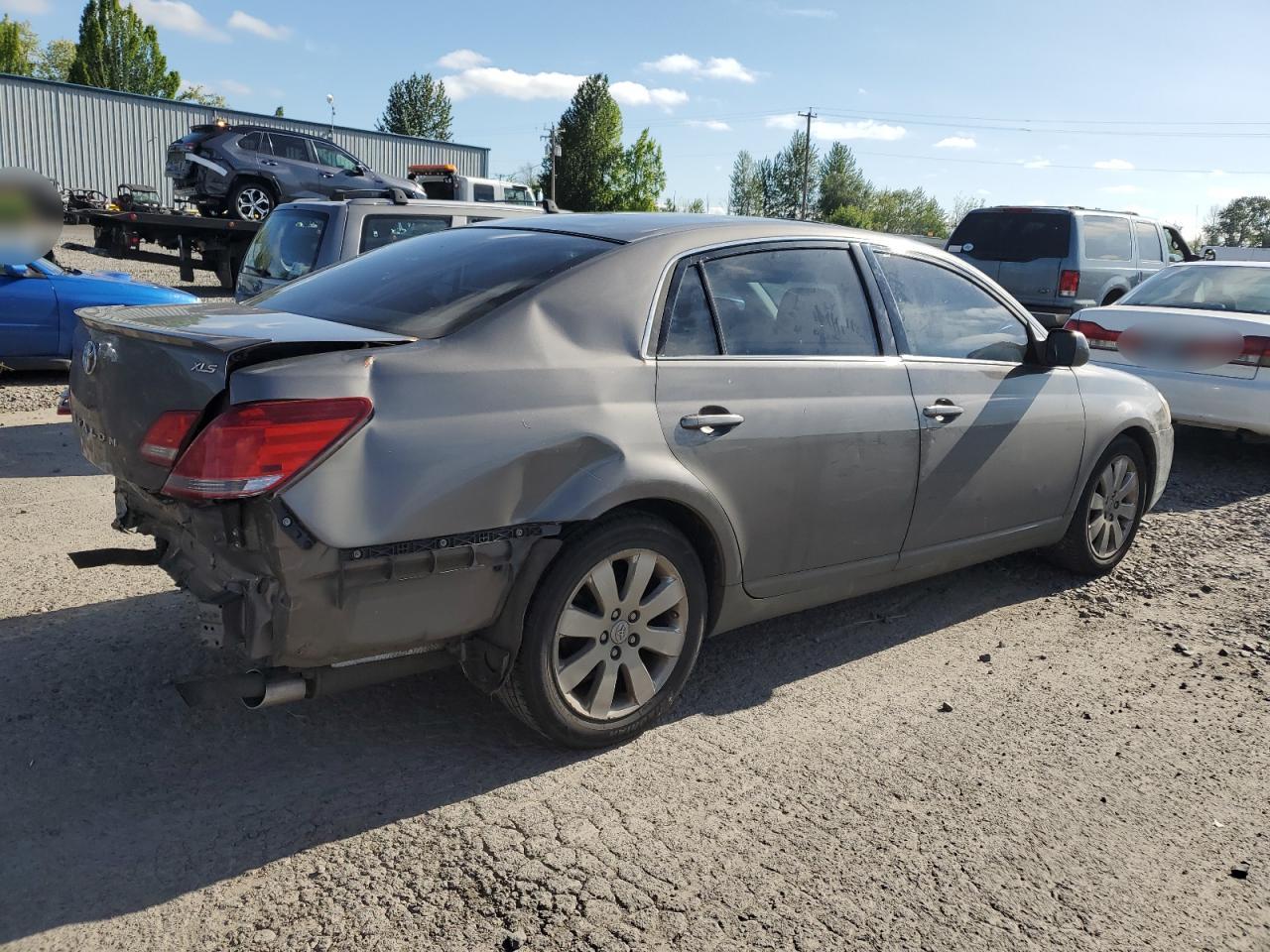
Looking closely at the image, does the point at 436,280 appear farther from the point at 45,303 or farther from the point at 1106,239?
the point at 1106,239

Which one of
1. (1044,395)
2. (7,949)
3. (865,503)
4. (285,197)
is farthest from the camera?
(285,197)

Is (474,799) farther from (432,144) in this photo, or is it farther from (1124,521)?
(432,144)

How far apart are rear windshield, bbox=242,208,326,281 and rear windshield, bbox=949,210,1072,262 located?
891cm

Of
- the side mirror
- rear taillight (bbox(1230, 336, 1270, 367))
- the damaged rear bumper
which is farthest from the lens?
rear taillight (bbox(1230, 336, 1270, 367))

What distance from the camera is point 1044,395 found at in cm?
490

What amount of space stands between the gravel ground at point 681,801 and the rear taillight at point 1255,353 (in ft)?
12.8

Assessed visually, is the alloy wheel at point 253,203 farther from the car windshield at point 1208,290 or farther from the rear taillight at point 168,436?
the rear taillight at point 168,436

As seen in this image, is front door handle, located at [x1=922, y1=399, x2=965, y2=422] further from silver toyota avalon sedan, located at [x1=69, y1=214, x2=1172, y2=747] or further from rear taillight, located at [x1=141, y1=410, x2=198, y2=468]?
rear taillight, located at [x1=141, y1=410, x2=198, y2=468]

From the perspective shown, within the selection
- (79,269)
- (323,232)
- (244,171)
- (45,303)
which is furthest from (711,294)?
(244,171)

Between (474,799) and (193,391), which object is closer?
(193,391)

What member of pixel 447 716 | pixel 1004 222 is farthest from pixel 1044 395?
pixel 1004 222

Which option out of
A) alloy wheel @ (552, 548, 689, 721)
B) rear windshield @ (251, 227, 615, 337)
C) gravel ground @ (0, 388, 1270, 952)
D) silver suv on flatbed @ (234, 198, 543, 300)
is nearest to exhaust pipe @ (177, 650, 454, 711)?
gravel ground @ (0, 388, 1270, 952)

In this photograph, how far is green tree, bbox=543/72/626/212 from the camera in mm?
65562

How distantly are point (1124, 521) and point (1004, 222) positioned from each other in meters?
9.43
